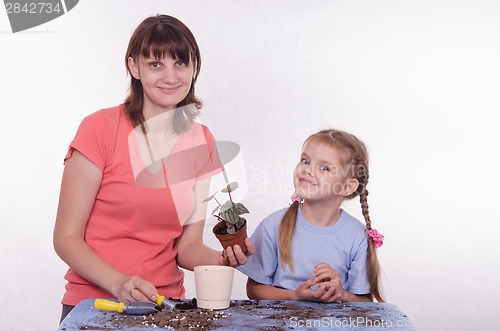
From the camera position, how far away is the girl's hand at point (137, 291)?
1.53 meters

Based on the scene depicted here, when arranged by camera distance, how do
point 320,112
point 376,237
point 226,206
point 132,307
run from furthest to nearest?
point 320,112 → point 376,237 → point 226,206 → point 132,307

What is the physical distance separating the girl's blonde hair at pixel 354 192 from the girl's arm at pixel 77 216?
60 centimetres

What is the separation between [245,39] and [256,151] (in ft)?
2.28

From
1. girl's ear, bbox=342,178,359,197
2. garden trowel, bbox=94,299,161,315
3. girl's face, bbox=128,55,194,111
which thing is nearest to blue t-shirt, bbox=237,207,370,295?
girl's ear, bbox=342,178,359,197

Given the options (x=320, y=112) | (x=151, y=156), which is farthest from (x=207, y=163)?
(x=320, y=112)

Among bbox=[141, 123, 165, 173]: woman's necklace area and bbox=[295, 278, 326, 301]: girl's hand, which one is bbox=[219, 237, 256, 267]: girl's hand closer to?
bbox=[295, 278, 326, 301]: girl's hand

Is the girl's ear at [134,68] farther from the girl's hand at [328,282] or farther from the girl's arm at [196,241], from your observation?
the girl's hand at [328,282]

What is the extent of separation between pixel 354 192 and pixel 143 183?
2.54ft

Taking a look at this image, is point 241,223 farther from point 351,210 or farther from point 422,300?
point 422,300

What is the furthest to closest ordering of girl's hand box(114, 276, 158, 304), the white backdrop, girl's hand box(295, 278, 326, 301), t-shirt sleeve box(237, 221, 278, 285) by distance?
the white backdrop, t-shirt sleeve box(237, 221, 278, 285), girl's hand box(295, 278, 326, 301), girl's hand box(114, 276, 158, 304)

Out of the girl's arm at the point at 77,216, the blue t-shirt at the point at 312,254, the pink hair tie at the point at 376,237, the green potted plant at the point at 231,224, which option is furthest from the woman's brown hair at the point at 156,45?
the pink hair tie at the point at 376,237

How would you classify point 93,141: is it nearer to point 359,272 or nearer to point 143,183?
point 143,183

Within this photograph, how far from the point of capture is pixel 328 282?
1.67 metres

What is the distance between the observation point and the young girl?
74.4 inches
